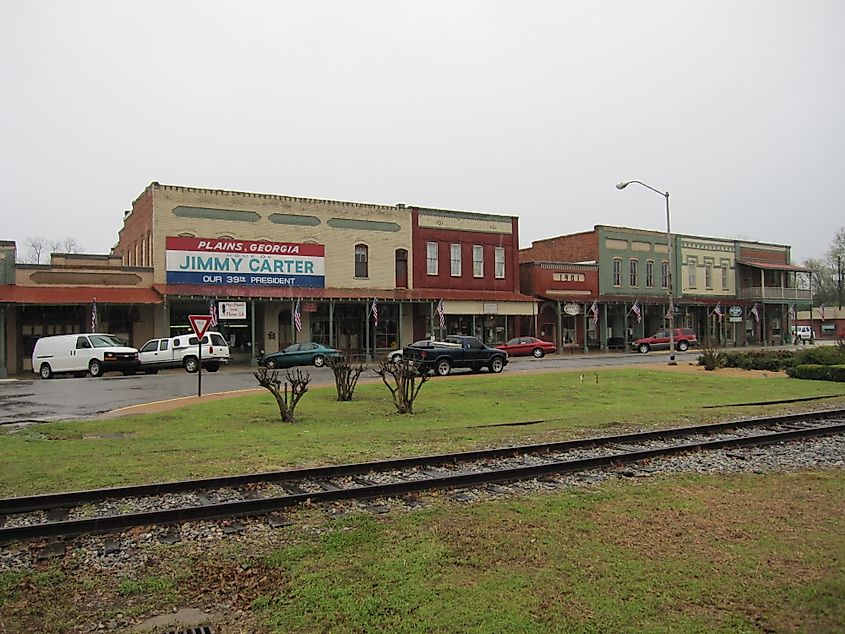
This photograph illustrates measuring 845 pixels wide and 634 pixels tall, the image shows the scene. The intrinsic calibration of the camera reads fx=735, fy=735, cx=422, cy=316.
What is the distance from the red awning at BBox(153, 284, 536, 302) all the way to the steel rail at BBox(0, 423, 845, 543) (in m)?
28.3

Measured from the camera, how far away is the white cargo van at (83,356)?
29.6m

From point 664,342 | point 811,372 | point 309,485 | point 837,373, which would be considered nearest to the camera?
point 309,485

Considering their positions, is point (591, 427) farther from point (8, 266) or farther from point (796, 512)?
point (8, 266)

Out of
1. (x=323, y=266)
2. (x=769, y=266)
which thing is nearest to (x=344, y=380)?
(x=323, y=266)

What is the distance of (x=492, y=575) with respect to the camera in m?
5.71

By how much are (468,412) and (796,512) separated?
34.9 ft

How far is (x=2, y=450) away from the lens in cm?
1218

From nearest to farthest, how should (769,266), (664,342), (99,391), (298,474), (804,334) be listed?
(298,474), (99,391), (664,342), (769,266), (804,334)

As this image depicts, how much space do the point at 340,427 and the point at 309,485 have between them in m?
5.99

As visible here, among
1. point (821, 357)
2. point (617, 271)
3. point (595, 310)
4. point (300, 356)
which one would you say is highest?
point (617, 271)

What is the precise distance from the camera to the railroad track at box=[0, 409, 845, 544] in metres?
7.53

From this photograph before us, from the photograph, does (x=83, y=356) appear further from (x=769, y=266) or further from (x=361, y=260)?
(x=769, y=266)

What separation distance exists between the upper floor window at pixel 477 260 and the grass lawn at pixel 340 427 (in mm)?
21863

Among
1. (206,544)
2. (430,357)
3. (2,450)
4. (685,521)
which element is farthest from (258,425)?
(430,357)
